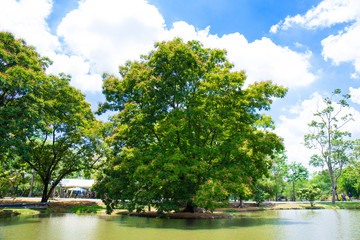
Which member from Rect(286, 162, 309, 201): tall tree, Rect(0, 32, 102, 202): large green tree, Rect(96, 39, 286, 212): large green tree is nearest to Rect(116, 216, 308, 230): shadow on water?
Rect(96, 39, 286, 212): large green tree

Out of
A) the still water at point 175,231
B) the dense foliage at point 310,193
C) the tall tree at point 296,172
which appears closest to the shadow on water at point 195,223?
the still water at point 175,231

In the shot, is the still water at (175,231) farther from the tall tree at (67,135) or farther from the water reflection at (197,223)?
the tall tree at (67,135)

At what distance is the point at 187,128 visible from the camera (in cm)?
1825

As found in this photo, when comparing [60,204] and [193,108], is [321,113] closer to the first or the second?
[193,108]

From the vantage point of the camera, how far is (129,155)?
59.1ft

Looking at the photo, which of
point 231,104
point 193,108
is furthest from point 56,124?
point 231,104

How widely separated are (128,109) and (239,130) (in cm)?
874

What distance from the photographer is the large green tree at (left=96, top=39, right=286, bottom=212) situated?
16.5 metres

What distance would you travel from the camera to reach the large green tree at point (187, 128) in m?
16.5

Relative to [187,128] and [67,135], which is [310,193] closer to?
[187,128]

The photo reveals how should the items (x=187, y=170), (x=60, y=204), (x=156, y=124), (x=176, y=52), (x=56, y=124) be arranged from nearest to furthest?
(x=187, y=170)
(x=176, y=52)
(x=156, y=124)
(x=56, y=124)
(x=60, y=204)

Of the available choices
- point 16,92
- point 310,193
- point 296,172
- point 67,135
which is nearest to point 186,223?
point 16,92

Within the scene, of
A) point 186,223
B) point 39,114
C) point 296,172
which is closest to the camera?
point 186,223

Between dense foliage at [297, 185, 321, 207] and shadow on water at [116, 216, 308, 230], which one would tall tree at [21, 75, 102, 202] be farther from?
dense foliage at [297, 185, 321, 207]
